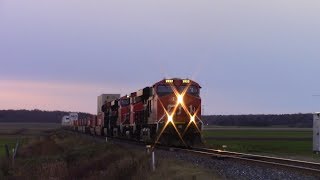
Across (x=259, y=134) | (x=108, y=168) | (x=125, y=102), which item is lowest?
(x=108, y=168)

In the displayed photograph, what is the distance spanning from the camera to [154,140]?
115ft

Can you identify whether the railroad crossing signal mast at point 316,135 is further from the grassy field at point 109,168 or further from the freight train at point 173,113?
the grassy field at point 109,168

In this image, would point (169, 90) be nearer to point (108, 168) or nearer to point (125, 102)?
point (108, 168)

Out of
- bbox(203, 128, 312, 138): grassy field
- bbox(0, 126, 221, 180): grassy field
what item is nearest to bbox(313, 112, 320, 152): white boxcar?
bbox(0, 126, 221, 180): grassy field

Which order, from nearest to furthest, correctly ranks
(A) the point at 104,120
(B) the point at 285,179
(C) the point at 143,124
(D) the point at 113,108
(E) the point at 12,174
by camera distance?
(B) the point at 285,179 → (E) the point at 12,174 → (C) the point at 143,124 → (D) the point at 113,108 → (A) the point at 104,120

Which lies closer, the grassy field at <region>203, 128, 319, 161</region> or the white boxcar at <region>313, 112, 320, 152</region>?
the white boxcar at <region>313, 112, 320, 152</region>

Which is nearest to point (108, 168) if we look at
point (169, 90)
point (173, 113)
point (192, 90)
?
point (173, 113)

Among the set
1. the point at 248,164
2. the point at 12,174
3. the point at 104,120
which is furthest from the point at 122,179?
the point at 104,120

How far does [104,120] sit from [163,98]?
30.2 meters

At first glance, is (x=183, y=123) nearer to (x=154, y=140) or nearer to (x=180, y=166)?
(x=154, y=140)

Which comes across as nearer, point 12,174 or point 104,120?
point 12,174

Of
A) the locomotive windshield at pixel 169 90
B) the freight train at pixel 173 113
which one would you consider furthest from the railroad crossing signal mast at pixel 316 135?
the locomotive windshield at pixel 169 90

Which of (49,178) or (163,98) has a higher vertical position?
(163,98)

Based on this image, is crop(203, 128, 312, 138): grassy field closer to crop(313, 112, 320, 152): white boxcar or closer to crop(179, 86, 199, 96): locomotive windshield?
crop(313, 112, 320, 152): white boxcar
